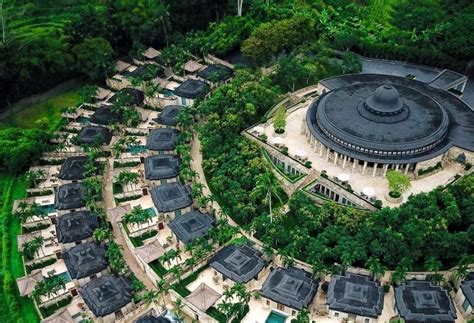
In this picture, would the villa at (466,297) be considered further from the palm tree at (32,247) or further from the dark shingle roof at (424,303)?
the palm tree at (32,247)

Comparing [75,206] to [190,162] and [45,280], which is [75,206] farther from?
[190,162]

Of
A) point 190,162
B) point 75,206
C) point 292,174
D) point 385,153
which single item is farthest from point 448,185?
point 75,206

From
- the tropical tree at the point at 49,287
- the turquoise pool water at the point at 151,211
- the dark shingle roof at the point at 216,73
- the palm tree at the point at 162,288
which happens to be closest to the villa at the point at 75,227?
the tropical tree at the point at 49,287

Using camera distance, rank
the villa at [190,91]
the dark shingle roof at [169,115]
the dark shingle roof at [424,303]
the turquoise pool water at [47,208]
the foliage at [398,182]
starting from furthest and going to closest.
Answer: the villa at [190,91], the dark shingle roof at [169,115], the turquoise pool water at [47,208], the foliage at [398,182], the dark shingle roof at [424,303]

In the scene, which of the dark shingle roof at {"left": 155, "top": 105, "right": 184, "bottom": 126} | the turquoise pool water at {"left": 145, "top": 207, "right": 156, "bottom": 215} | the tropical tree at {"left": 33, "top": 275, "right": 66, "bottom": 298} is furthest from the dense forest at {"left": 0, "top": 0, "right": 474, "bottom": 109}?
the tropical tree at {"left": 33, "top": 275, "right": 66, "bottom": 298}

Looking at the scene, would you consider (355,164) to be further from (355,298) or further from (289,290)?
(289,290)

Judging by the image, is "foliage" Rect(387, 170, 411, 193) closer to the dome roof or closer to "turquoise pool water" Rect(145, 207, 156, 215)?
the dome roof
